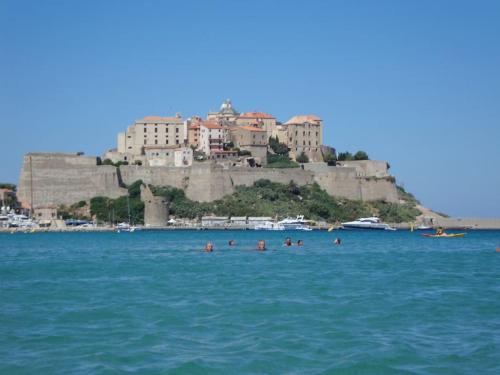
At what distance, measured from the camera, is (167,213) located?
61594 mm

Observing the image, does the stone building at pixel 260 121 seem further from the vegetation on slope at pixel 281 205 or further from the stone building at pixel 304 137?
the vegetation on slope at pixel 281 205

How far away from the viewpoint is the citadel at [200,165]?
61031 mm

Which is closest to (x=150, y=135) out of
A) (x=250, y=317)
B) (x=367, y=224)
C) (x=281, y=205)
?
(x=281, y=205)

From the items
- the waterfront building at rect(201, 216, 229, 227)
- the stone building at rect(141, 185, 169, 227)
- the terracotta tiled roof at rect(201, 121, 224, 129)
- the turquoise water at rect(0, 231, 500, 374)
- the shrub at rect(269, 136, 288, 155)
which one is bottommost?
the turquoise water at rect(0, 231, 500, 374)

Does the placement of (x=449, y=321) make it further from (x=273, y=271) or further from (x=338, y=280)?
(x=273, y=271)

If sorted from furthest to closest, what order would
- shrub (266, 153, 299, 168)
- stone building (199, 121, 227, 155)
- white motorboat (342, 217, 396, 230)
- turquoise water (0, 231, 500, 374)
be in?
stone building (199, 121, 227, 155), shrub (266, 153, 299, 168), white motorboat (342, 217, 396, 230), turquoise water (0, 231, 500, 374)

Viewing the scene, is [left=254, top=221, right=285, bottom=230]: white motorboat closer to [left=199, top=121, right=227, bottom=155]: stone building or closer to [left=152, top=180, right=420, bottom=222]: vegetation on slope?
[left=152, top=180, right=420, bottom=222]: vegetation on slope

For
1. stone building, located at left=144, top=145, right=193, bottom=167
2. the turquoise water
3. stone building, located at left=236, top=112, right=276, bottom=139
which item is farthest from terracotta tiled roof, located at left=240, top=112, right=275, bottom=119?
the turquoise water

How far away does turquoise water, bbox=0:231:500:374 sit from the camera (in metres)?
12.6

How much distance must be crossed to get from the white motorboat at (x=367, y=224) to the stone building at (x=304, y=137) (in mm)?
9997

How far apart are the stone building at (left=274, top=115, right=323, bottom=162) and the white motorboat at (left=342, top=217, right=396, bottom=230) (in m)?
10.00

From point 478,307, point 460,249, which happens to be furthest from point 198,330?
point 460,249

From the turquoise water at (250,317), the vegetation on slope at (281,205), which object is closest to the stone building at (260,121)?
the vegetation on slope at (281,205)

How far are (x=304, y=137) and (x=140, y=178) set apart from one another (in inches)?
641
